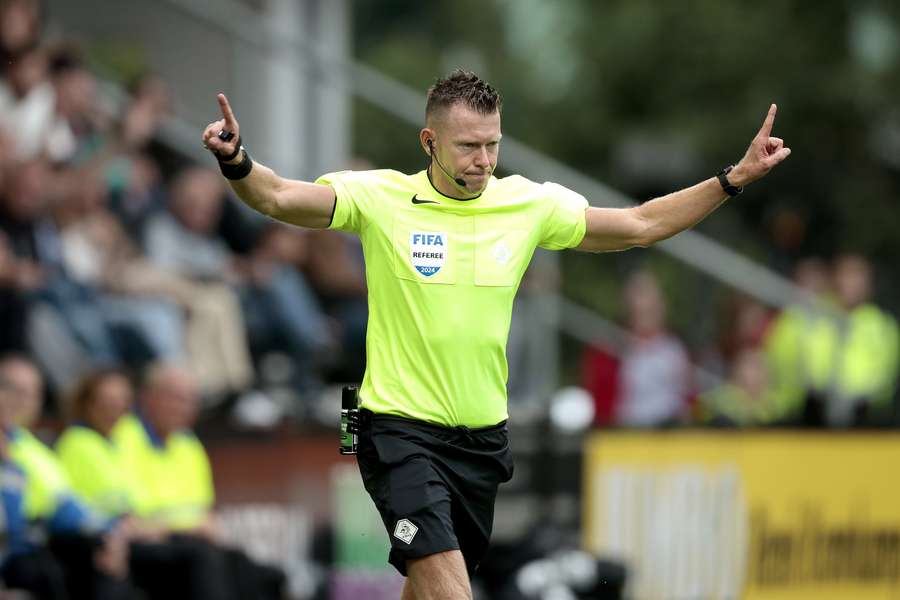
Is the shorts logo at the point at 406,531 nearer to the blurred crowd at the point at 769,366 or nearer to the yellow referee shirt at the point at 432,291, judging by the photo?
the yellow referee shirt at the point at 432,291

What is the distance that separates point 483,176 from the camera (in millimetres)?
7938

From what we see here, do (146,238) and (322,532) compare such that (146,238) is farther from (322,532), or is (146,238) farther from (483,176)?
(483,176)

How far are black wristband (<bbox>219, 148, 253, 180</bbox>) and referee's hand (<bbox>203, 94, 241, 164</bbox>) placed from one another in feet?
0.09

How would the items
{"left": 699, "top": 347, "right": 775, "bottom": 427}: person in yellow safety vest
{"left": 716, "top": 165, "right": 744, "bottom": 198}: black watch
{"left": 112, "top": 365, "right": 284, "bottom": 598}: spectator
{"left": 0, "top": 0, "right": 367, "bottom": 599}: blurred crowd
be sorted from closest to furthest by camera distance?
{"left": 716, "top": 165, "right": 744, "bottom": 198}: black watch, {"left": 0, "top": 0, "right": 367, "bottom": 599}: blurred crowd, {"left": 112, "top": 365, "right": 284, "bottom": 598}: spectator, {"left": 699, "top": 347, "right": 775, "bottom": 427}: person in yellow safety vest

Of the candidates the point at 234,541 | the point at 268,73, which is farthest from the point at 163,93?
the point at 234,541

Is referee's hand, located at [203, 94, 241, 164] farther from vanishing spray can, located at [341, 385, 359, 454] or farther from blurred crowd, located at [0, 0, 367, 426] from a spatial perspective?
blurred crowd, located at [0, 0, 367, 426]

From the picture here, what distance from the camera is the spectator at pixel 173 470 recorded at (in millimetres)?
11859

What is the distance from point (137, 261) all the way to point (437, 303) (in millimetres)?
6479

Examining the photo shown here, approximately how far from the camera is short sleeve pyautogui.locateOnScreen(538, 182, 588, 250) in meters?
8.27

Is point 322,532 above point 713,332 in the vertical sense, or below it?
below

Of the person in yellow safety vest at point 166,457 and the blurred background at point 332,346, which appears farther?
the blurred background at point 332,346

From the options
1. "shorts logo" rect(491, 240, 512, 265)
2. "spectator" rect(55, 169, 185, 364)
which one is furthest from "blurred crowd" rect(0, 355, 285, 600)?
"shorts logo" rect(491, 240, 512, 265)

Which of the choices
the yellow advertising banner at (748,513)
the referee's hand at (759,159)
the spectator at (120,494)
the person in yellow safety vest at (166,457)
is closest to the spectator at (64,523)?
the spectator at (120,494)

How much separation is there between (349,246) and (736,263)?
402 cm
